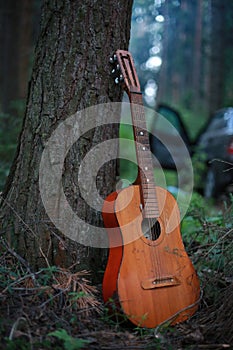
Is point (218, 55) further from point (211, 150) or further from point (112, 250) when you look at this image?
point (112, 250)

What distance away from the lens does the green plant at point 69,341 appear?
2.03m

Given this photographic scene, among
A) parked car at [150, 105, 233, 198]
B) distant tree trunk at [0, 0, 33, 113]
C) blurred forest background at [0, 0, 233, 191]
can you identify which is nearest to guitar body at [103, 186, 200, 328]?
blurred forest background at [0, 0, 233, 191]

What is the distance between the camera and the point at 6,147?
19.0 feet

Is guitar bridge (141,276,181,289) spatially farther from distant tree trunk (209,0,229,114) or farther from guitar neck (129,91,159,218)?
distant tree trunk (209,0,229,114)

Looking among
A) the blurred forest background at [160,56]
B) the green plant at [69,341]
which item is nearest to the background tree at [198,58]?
the blurred forest background at [160,56]

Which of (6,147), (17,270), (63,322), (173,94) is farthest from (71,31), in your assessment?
(173,94)

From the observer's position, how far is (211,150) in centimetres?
738

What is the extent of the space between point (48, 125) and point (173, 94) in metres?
25.4

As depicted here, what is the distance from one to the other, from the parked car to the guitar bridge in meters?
3.77

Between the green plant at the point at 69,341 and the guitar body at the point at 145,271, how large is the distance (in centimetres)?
47

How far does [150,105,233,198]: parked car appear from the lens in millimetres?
6646

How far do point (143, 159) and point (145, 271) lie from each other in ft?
2.49

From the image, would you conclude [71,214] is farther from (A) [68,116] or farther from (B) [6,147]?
(B) [6,147]

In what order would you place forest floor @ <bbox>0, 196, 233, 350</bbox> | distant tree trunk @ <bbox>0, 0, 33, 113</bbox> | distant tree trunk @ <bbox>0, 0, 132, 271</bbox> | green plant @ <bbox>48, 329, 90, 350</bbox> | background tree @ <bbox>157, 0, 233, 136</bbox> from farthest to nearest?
background tree @ <bbox>157, 0, 233, 136</bbox>
distant tree trunk @ <bbox>0, 0, 33, 113</bbox>
distant tree trunk @ <bbox>0, 0, 132, 271</bbox>
forest floor @ <bbox>0, 196, 233, 350</bbox>
green plant @ <bbox>48, 329, 90, 350</bbox>
